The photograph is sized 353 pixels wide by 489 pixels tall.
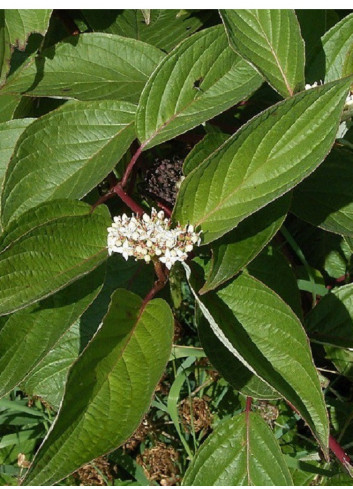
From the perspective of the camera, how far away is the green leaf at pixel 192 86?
4.58ft

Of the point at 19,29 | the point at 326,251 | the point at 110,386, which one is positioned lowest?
the point at 326,251

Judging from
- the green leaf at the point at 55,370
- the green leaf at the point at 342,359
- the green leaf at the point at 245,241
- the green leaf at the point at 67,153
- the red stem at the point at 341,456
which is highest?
the green leaf at the point at 67,153

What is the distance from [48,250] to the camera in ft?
3.92

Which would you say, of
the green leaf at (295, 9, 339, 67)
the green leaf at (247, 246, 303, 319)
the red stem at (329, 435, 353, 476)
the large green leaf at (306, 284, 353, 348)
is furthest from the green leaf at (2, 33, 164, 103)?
the red stem at (329, 435, 353, 476)

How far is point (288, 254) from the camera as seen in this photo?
185 centimetres

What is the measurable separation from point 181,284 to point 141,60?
594 millimetres

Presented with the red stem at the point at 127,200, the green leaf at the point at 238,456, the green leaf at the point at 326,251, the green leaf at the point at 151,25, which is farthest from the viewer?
the green leaf at the point at 326,251

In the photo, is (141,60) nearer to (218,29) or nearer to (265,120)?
(218,29)

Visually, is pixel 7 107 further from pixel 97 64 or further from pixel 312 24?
pixel 312 24

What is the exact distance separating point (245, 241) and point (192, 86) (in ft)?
1.22

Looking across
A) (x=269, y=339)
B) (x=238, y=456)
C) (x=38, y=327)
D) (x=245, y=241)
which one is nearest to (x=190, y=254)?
(x=245, y=241)

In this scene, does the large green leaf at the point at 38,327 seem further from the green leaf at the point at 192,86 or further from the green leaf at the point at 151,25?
the green leaf at the point at 151,25

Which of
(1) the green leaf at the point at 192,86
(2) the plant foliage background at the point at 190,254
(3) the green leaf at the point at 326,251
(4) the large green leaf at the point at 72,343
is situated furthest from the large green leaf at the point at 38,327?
(3) the green leaf at the point at 326,251

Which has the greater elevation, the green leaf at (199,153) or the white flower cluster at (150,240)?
the green leaf at (199,153)
